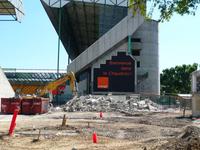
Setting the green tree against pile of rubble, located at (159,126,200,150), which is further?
the green tree

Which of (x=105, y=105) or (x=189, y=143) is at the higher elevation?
(x=105, y=105)

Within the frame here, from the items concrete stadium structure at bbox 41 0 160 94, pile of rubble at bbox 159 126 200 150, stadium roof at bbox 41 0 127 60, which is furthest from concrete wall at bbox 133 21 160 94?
pile of rubble at bbox 159 126 200 150

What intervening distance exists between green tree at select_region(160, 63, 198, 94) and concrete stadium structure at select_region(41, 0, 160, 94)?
3549 centimetres

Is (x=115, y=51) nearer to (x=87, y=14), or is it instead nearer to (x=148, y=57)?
(x=148, y=57)

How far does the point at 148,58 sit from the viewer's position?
73.6m

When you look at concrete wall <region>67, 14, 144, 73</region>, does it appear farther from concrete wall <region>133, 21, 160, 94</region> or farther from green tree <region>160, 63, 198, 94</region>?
green tree <region>160, 63, 198, 94</region>

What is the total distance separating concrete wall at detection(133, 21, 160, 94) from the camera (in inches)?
2884

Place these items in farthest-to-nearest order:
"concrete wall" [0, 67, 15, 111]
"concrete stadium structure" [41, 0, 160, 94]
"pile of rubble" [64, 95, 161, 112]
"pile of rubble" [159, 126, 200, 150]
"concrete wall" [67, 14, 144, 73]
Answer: "concrete wall" [67, 14, 144, 73] < "concrete stadium structure" [41, 0, 160, 94] < "pile of rubble" [64, 95, 161, 112] < "concrete wall" [0, 67, 15, 111] < "pile of rubble" [159, 126, 200, 150]

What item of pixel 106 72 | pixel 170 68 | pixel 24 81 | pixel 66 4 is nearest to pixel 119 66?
pixel 106 72

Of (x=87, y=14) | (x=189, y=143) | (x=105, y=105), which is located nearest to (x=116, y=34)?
(x=87, y=14)

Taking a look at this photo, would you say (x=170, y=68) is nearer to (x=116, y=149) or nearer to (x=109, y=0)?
(x=109, y=0)

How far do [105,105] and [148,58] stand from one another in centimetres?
2149

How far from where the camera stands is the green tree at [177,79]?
356 ft

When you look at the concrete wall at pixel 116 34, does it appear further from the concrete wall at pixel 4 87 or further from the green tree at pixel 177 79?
the green tree at pixel 177 79
